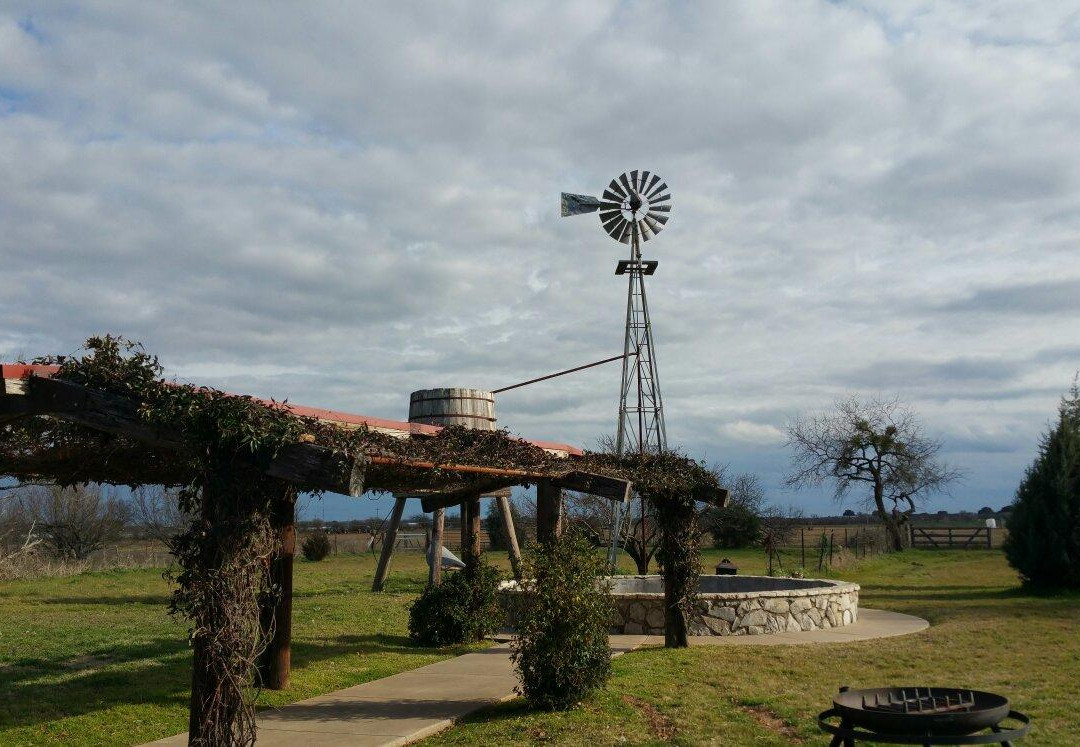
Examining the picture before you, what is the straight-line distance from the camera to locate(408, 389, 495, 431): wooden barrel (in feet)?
39.0

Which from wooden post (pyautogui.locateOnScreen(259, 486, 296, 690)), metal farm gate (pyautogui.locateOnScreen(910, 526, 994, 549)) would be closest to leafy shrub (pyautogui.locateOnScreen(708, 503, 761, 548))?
metal farm gate (pyautogui.locateOnScreen(910, 526, 994, 549))

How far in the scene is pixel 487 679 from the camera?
977 centimetres

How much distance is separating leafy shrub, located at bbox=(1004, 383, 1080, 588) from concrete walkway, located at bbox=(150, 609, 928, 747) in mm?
9221

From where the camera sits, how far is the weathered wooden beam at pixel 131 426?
5.98m

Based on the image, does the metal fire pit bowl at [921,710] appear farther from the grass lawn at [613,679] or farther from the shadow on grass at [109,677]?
the shadow on grass at [109,677]

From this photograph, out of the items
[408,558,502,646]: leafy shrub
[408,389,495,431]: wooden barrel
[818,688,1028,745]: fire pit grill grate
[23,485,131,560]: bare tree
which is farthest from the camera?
[23,485,131,560]: bare tree

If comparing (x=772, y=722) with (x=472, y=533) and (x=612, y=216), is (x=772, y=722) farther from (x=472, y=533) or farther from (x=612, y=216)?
(x=612, y=216)

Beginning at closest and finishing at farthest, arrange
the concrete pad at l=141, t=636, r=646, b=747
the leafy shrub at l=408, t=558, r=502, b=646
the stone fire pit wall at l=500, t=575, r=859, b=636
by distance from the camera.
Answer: the concrete pad at l=141, t=636, r=646, b=747
the leafy shrub at l=408, t=558, r=502, b=646
the stone fire pit wall at l=500, t=575, r=859, b=636

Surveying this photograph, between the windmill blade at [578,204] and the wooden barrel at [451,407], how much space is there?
7.35 meters

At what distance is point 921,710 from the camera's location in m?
5.36

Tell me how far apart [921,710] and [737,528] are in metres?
28.7

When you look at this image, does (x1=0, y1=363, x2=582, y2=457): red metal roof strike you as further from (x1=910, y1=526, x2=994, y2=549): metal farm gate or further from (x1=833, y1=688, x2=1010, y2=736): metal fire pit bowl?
(x1=910, y1=526, x2=994, y2=549): metal farm gate

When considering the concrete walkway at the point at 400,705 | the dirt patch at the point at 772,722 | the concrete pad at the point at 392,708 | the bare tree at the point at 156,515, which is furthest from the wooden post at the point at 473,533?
the bare tree at the point at 156,515

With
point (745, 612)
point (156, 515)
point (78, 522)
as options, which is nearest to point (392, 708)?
point (745, 612)
